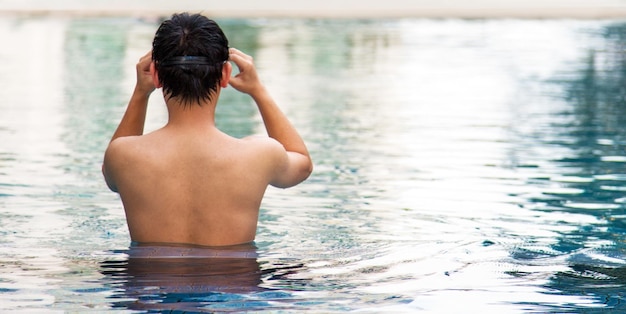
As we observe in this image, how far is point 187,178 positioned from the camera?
520cm

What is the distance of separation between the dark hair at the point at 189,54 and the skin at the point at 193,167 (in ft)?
0.20

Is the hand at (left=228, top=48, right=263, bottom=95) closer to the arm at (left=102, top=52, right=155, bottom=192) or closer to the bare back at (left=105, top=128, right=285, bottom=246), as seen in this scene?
the bare back at (left=105, top=128, right=285, bottom=246)

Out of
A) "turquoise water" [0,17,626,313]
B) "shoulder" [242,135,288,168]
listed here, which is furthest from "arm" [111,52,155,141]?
"turquoise water" [0,17,626,313]

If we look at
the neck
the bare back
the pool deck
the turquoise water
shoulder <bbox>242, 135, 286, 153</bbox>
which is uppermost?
the neck

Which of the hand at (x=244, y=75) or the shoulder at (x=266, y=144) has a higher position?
the hand at (x=244, y=75)

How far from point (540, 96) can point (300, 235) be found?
11212 mm

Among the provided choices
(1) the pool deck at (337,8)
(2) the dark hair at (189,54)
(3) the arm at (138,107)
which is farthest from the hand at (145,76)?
(1) the pool deck at (337,8)

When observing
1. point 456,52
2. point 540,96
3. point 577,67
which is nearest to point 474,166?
point 540,96

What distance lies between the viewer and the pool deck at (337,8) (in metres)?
54.8

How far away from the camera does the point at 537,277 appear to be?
578 centimetres

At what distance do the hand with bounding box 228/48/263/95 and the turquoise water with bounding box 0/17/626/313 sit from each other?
0.76 metres

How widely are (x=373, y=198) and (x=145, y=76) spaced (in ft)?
13.1

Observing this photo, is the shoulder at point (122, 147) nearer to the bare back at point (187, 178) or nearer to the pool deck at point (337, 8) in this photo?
the bare back at point (187, 178)

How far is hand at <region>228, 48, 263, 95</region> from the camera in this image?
16.9ft
